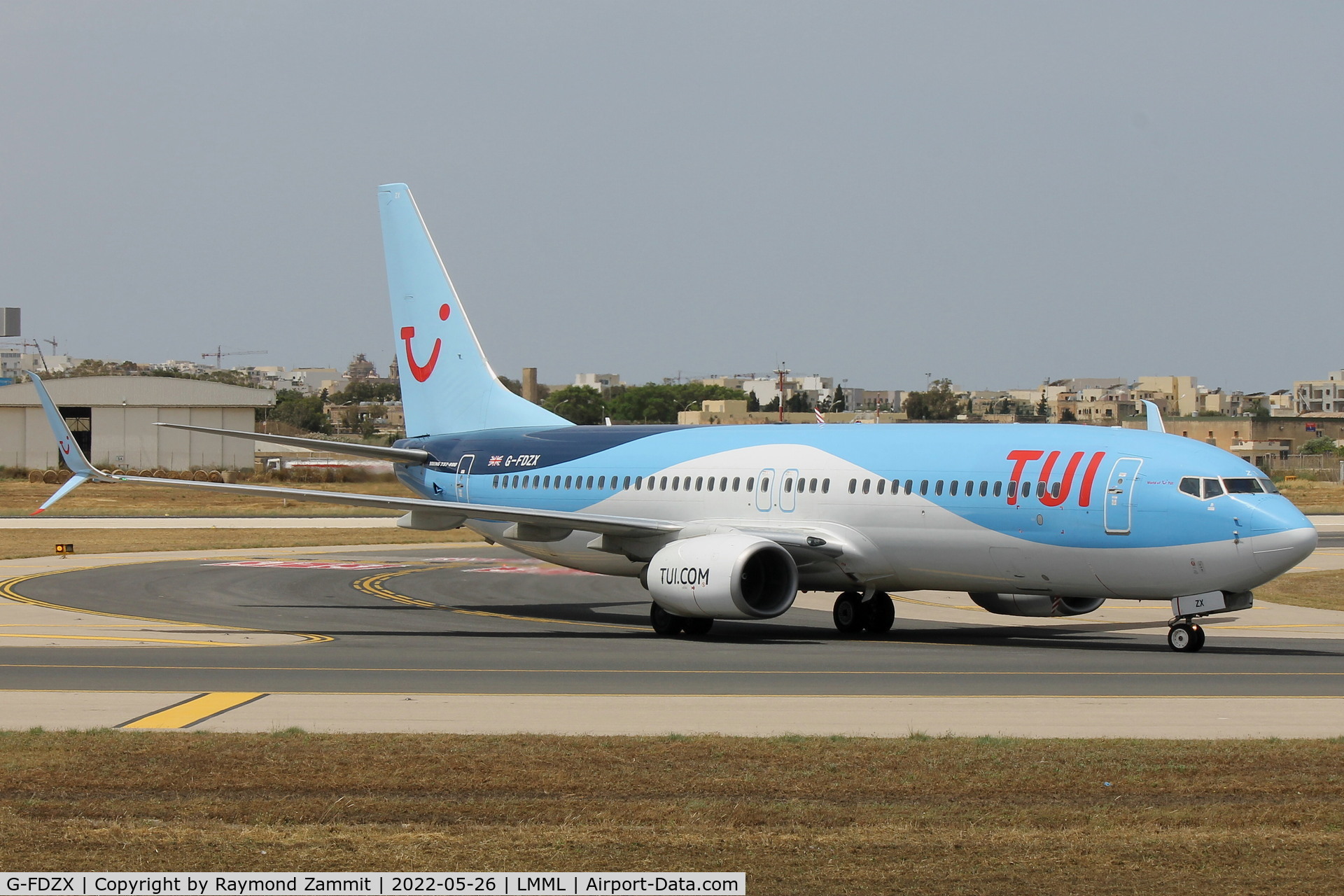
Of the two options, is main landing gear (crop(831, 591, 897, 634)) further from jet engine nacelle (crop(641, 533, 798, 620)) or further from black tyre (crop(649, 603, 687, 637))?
black tyre (crop(649, 603, 687, 637))

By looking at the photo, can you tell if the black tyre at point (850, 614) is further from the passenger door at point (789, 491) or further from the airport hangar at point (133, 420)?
the airport hangar at point (133, 420)

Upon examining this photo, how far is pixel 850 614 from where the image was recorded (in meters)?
31.5

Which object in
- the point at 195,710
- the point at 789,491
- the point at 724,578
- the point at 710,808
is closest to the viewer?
the point at 710,808

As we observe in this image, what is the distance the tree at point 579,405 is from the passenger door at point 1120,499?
409 ft

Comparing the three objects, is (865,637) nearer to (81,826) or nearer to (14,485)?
(81,826)

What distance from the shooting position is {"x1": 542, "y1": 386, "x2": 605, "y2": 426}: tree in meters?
163

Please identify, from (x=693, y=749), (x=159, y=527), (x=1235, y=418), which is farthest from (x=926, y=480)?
(x=1235, y=418)

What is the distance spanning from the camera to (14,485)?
102 meters

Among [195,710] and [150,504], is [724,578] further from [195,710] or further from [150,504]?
[150,504]

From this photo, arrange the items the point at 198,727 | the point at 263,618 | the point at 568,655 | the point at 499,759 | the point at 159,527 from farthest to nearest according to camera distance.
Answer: the point at 159,527 → the point at 263,618 → the point at 568,655 → the point at 198,727 → the point at 499,759

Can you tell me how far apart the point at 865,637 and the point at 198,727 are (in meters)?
15.6

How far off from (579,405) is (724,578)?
151 metres

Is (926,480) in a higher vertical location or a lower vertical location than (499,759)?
higher

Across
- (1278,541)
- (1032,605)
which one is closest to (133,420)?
(1032,605)
